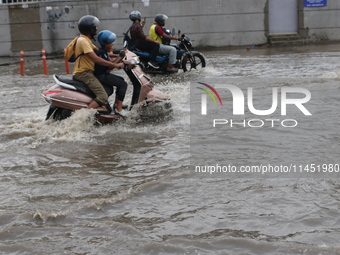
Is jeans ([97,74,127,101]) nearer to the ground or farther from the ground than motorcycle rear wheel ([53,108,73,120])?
farther from the ground

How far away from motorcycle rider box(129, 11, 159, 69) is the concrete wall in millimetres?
9419

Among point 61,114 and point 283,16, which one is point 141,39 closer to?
point 61,114

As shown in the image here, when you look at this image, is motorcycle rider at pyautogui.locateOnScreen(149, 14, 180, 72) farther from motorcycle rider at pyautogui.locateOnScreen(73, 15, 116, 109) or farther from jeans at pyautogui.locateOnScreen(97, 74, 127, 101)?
motorcycle rider at pyautogui.locateOnScreen(73, 15, 116, 109)

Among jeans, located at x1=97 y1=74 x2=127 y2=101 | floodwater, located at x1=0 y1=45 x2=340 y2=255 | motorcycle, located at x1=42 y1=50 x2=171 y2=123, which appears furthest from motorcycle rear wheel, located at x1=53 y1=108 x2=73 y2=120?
jeans, located at x1=97 y1=74 x2=127 y2=101

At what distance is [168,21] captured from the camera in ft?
65.5

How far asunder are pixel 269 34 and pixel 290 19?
1.27 m

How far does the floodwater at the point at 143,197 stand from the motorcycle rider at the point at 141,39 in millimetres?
4458

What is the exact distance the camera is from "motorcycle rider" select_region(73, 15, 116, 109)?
5.88m

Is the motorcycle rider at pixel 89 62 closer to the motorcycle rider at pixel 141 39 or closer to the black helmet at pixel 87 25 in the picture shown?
the black helmet at pixel 87 25

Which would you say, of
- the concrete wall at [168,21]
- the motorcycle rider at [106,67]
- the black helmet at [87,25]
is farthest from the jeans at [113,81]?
the concrete wall at [168,21]

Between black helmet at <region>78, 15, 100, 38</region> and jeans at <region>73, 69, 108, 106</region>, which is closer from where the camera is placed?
black helmet at <region>78, 15, 100, 38</region>

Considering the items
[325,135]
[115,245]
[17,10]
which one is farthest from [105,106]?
[17,10]

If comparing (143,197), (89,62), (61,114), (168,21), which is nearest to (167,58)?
(89,62)

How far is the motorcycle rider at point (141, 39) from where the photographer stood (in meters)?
10.2
